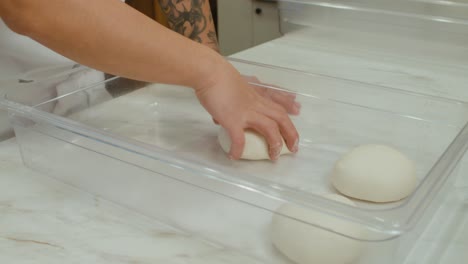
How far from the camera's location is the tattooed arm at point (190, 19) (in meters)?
1.05

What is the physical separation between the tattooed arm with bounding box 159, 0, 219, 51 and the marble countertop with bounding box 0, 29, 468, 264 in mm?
485

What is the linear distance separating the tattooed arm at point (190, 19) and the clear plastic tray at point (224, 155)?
0.63 feet

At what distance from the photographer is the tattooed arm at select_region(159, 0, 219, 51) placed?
1049 millimetres

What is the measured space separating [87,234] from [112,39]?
21 cm

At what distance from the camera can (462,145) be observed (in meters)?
0.53

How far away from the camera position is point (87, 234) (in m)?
0.53

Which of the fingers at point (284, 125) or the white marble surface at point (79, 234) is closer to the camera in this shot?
the white marble surface at point (79, 234)

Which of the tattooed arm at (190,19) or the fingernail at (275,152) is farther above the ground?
the tattooed arm at (190,19)

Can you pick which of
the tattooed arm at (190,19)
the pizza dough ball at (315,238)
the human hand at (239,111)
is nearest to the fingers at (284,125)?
the human hand at (239,111)

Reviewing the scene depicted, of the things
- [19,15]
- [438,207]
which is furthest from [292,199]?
[19,15]

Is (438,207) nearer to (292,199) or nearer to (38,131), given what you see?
(292,199)

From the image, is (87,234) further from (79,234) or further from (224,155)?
(224,155)

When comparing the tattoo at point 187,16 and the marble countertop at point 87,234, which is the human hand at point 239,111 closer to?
the marble countertop at point 87,234

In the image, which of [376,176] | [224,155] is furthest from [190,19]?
[376,176]
